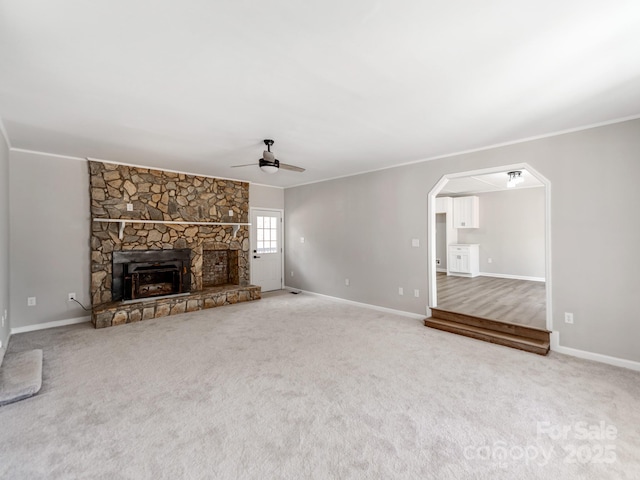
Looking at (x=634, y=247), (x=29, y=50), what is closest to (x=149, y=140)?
(x=29, y=50)

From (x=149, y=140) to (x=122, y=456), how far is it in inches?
134

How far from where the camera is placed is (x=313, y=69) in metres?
2.22

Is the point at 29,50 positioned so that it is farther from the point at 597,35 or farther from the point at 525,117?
the point at 525,117

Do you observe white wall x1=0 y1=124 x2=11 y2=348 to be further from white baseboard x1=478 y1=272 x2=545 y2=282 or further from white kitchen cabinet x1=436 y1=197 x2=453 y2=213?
white baseboard x1=478 y1=272 x2=545 y2=282

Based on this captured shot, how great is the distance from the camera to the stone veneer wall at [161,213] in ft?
16.2

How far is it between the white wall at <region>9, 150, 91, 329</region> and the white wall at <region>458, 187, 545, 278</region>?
9.31 meters

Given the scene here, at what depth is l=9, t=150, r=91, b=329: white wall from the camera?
4.33 meters

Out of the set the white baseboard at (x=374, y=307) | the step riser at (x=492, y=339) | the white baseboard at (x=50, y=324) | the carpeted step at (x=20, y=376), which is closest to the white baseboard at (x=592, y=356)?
the step riser at (x=492, y=339)

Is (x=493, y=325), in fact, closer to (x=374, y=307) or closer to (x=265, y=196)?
(x=374, y=307)

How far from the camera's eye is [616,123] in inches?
127

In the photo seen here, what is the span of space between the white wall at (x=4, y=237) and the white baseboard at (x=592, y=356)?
6.45 meters

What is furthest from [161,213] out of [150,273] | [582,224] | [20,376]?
[582,224]

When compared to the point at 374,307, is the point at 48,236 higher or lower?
higher

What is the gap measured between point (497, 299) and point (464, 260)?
3129 mm
